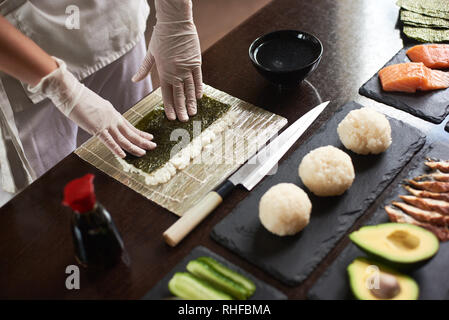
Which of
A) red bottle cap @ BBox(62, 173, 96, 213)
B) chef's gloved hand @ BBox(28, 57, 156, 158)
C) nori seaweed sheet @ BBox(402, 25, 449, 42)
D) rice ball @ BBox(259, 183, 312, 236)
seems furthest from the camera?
nori seaweed sheet @ BBox(402, 25, 449, 42)

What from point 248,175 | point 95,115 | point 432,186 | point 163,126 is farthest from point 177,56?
point 432,186

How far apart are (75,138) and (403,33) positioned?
1.36 metres

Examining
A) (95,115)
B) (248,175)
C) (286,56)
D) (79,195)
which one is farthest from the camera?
(286,56)

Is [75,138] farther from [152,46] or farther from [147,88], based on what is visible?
[152,46]

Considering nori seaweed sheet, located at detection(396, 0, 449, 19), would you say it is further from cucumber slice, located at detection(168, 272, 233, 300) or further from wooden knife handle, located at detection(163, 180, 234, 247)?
cucumber slice, located at detection(168, 272, 233, 300)

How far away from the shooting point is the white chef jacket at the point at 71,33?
148cm

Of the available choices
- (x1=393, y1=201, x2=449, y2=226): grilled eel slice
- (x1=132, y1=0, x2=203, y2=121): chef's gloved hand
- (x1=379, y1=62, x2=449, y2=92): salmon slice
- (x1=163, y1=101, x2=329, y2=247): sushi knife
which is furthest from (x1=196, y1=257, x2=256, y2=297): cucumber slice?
(x1=379, y1=62, x2=449, y2=92): salmon slice

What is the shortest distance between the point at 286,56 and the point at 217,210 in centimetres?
62

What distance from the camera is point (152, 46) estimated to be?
1582 mm

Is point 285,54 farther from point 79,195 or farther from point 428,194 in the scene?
point 79,195

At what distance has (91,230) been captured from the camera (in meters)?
0.95

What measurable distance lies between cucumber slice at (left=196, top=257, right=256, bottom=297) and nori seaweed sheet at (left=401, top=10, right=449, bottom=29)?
4.03 feet

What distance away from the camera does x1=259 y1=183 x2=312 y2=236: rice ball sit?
3.35 ft
